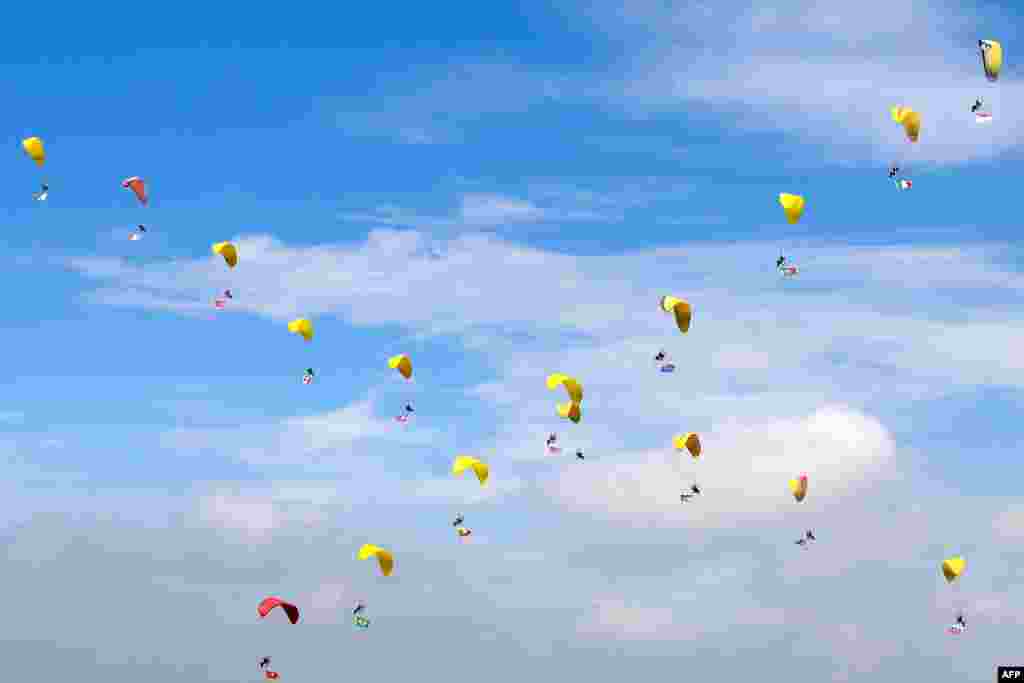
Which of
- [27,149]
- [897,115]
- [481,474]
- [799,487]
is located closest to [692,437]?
[799,487]

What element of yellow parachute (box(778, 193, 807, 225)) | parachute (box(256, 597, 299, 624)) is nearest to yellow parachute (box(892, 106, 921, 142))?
yellow parachute (box(778, 193, 807, 225))

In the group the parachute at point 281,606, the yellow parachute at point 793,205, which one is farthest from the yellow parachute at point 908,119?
the parachute at point 281,606

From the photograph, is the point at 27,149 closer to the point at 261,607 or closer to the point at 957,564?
the point at 261,607

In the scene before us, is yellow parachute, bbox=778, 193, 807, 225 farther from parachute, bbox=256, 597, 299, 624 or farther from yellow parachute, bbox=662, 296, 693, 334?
parachute, bbox=256, 597, 299, 624

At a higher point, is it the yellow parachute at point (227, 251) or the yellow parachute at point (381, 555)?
the yellow parachute at point (227, 251)

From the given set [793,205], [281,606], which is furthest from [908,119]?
[281,606]

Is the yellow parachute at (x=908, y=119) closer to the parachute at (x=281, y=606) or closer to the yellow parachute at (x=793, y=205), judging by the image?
the yellow parachute at (x=793, y=205)

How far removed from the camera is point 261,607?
107 metres

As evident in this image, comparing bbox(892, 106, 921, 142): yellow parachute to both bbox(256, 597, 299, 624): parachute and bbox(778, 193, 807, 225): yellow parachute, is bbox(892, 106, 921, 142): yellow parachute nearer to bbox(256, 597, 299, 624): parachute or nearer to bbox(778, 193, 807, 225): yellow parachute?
bbox(778, 193, 807, 225): yellow parachute

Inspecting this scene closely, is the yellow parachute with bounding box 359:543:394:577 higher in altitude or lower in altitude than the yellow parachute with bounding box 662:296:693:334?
lower

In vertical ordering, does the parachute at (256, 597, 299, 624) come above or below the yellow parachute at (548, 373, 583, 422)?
below

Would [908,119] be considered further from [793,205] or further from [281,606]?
[281,606]

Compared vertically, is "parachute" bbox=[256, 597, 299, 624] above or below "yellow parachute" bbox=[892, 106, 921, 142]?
below

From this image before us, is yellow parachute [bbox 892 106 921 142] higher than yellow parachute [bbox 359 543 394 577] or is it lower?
higher
